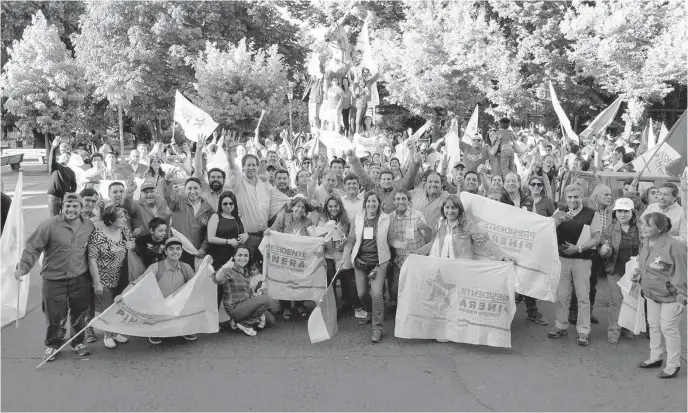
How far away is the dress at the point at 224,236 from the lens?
6.54 m

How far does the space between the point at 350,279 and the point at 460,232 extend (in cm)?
160

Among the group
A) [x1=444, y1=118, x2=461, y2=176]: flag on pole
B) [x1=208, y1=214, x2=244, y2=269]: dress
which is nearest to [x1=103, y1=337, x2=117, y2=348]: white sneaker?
[x1=208, y1=214, x2=244, y2=269]: dress

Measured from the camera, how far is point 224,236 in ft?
21.5

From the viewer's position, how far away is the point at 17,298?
579 centimetres

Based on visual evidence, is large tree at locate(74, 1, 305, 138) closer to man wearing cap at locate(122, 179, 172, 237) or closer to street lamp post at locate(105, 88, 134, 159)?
street lamp post at locate(105, 88, 134, 159)

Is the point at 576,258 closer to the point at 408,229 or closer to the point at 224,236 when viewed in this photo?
the point at 408,229

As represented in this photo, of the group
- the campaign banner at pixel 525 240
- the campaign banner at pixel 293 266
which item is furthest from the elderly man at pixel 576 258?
the campaign banner at pixel 293 266

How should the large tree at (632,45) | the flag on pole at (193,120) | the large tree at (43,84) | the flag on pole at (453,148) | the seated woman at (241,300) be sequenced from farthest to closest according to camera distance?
the large tree at (43,84) → the large tree at (632,45) → the flag on pole at (193,120) → the flag on pole at (453,148) → the seated woman at (241,300)

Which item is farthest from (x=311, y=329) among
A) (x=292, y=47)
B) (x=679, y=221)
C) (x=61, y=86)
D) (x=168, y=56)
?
(x=292, y=47)

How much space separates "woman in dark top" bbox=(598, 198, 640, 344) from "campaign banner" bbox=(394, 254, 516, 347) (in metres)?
1.16

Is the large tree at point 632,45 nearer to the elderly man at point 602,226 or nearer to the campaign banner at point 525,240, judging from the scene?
the elderly man at point 602,226

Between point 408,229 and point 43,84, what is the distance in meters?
26.0

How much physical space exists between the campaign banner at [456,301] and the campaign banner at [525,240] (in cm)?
39

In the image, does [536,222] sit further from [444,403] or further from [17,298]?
[17,298]
